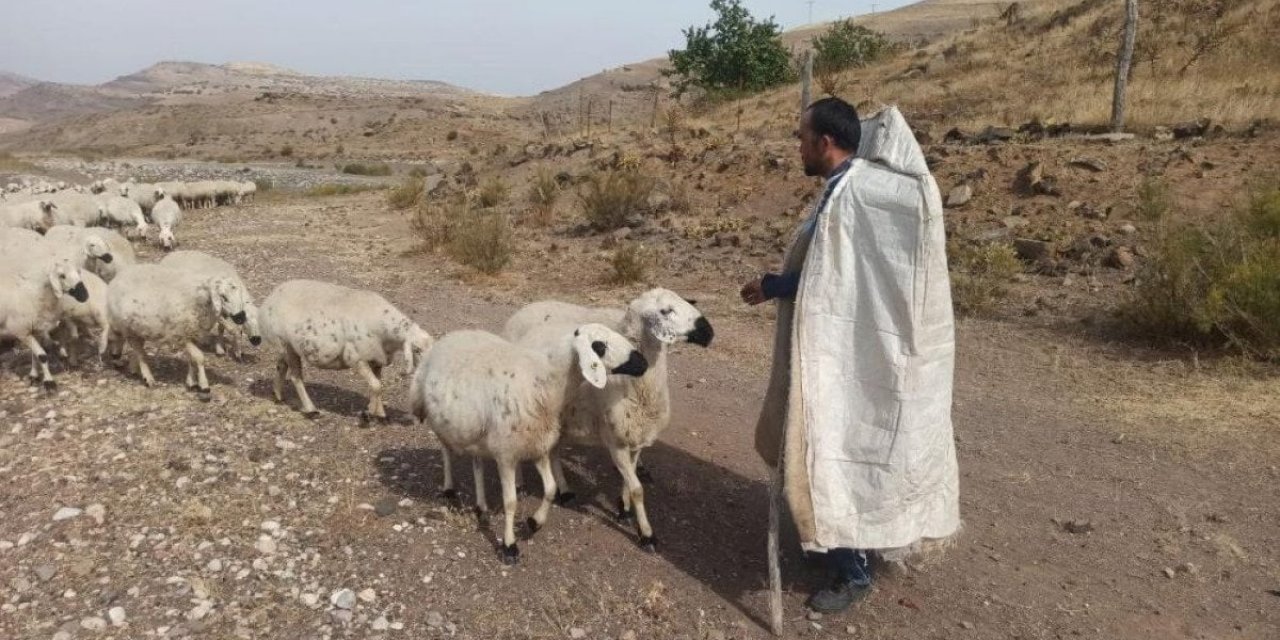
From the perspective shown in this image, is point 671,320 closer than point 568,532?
Yes

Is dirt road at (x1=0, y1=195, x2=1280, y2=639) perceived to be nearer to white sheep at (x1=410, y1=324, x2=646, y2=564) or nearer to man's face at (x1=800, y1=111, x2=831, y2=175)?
white sheep at (x1=410, y1=324, x2=646, y2=564)

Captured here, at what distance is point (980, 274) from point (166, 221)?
1380cm

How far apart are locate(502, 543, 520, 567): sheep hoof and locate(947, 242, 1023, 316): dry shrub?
21.9ft

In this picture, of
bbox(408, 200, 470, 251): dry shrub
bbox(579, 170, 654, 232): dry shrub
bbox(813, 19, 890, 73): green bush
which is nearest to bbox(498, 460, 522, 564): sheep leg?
bbox(408, 200, 470, 251): dry shrub

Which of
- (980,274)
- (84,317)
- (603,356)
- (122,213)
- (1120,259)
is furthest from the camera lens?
(122,213)

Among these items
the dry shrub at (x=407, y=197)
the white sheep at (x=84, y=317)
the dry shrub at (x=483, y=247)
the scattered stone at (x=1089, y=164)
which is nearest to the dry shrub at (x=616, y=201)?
the dry shrub at (x=483, y=247)

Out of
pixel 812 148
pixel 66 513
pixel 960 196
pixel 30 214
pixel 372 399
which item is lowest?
pixel 66 513

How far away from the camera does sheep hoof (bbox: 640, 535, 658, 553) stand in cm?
492

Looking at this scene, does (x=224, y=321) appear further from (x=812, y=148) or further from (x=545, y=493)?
(x=812, y=148)

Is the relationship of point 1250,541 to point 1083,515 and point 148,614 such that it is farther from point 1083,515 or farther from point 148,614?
point 148,614

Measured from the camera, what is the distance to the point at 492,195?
19.7 m

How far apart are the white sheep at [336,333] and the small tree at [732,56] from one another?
25.7m

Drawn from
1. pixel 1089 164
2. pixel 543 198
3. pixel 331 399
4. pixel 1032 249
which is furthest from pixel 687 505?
pixel 543 198

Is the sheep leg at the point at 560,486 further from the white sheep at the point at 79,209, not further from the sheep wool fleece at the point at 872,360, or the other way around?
the white sheep at the point at 79,209
